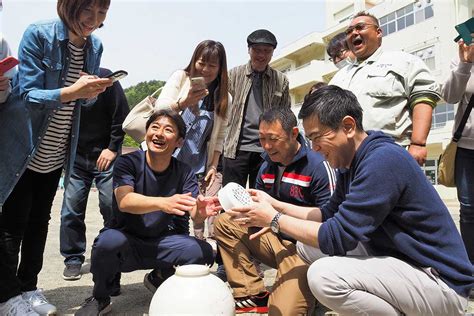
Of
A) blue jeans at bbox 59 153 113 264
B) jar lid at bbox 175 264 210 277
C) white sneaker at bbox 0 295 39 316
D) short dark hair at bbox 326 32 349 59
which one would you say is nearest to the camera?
jar lid at bbox 175 264 210 277

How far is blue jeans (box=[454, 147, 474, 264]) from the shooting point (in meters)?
3.11

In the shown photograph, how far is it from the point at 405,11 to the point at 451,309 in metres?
24.0

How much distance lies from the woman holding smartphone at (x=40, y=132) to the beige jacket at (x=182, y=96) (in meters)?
0.65

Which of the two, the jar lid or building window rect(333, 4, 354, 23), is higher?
building window rect(333, 4, 354, 23)

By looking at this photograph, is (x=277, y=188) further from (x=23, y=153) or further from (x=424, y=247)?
(x=23, y=153)

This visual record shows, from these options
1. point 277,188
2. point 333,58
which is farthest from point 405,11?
point 277,188

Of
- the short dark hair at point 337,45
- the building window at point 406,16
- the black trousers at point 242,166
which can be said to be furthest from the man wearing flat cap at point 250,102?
the building window at point 406,16

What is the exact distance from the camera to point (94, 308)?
2.66m

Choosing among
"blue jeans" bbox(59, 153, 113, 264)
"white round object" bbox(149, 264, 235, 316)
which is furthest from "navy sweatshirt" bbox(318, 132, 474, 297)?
"blue jeans" bbox(59, 153, 113, 264)

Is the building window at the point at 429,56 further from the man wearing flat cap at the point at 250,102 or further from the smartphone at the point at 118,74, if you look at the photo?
the smartphone at the point at 118,74

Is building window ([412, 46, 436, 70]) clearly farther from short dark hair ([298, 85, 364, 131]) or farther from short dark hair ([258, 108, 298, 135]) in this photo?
short dark hair ([298, 85, 364, 131])

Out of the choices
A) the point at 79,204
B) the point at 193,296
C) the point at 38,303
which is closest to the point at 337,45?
the point at 79,204

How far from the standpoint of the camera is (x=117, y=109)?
406 cm

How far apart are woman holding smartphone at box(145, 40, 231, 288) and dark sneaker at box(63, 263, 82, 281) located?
4.25 ft
